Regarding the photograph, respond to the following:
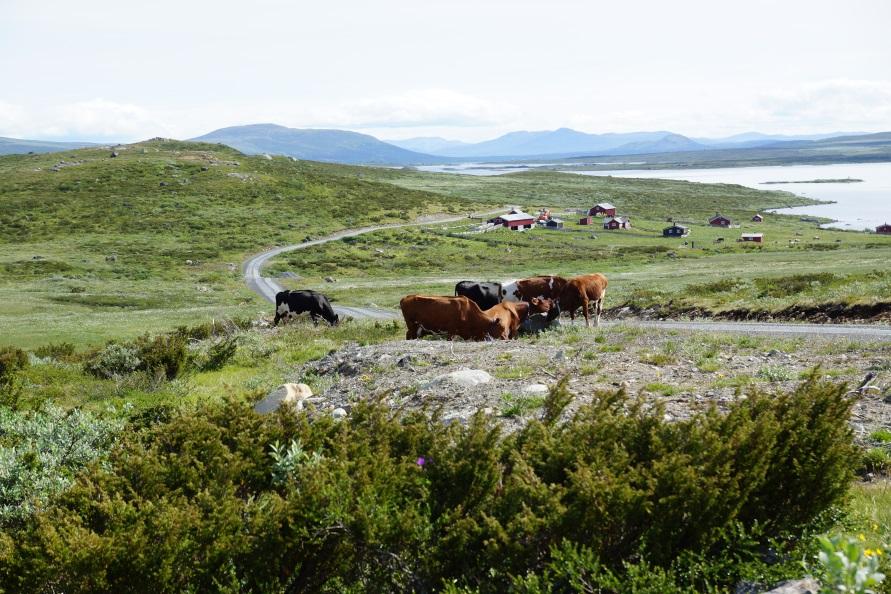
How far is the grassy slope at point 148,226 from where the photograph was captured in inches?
1730

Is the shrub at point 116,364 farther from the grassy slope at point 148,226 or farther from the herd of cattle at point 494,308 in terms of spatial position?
the grassy slope at point 148,226

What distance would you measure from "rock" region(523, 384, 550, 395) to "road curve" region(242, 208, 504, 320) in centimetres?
2340

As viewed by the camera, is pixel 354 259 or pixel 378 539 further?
pixel 354 259

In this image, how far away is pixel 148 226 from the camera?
10081cm

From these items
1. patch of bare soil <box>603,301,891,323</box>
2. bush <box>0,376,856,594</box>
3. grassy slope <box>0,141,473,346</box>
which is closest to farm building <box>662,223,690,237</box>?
grassy slope <box>0,141,473,346</box>

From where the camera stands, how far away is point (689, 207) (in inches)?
6929

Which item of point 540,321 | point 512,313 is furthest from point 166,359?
point 540,321

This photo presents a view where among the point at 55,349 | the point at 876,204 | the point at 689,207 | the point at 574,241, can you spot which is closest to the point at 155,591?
the point at 55,349

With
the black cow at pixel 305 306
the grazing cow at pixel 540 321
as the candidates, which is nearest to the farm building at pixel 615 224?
the black cow at pixel 305 306

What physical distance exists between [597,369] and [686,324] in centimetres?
1252

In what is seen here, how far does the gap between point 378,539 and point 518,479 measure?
3.74ft

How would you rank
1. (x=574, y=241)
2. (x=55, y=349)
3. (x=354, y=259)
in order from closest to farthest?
1. (x=55, y=349)
2. (x=354, y=259)
3. (x=574, y=241)

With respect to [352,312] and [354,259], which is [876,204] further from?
[352,312]

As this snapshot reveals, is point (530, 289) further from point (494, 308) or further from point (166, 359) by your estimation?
point (166, 359)
